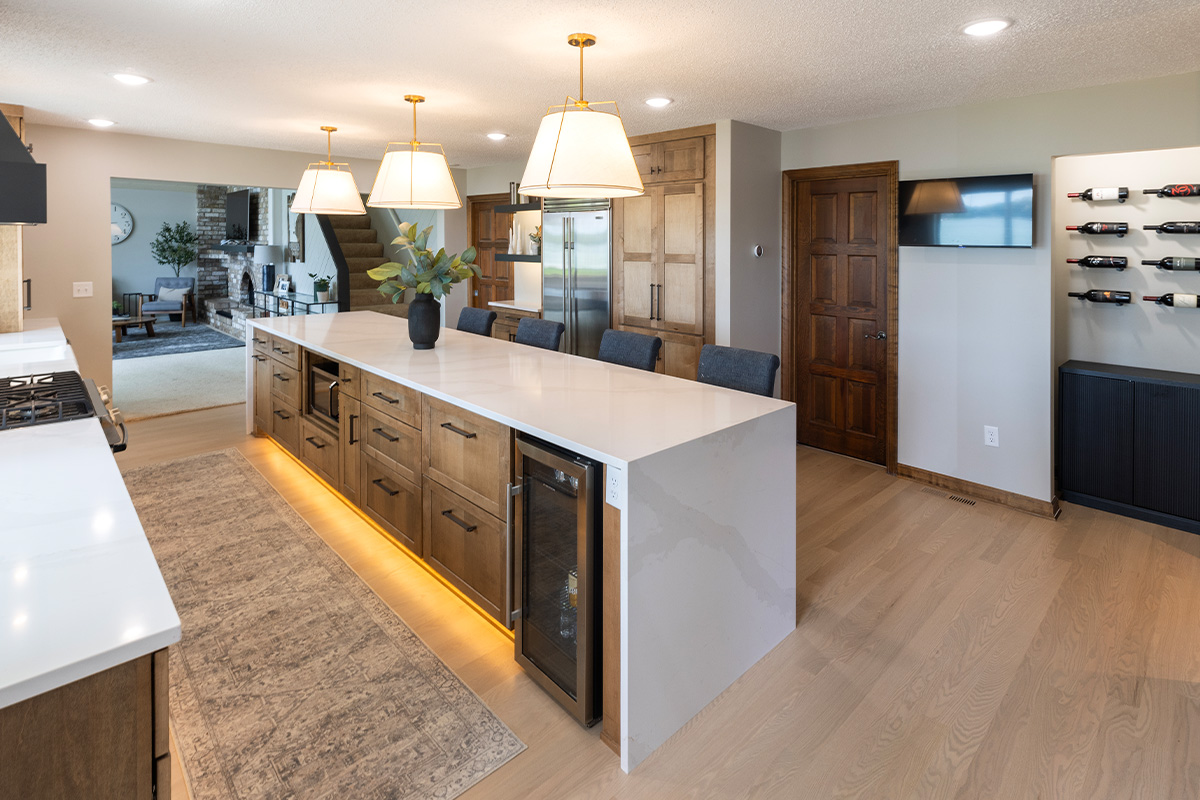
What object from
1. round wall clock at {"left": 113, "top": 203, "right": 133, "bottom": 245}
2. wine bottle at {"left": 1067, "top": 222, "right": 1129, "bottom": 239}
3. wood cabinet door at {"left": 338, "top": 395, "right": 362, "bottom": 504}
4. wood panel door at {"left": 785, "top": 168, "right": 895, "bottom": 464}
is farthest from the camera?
→ round wall clock at {"left": 113, "top": 203, "right": 133, "bottom": 245}

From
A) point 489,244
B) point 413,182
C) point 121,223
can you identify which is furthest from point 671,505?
point 121,223

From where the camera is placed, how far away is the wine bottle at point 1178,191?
3.53m

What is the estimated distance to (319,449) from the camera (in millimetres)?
4008

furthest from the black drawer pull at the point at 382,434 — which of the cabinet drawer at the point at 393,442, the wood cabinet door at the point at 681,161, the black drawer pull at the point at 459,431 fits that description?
the wood cabinet door at the point at 681,161

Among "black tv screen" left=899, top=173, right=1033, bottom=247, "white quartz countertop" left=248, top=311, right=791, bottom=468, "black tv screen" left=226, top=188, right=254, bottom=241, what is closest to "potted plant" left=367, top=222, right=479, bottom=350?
"white quartz countertop" left=248, top=311, right=791, bottom=468

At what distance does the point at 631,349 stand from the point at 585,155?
128 cm

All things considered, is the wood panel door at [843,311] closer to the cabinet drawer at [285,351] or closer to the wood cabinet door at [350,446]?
the wood cabinet door at [350,446]

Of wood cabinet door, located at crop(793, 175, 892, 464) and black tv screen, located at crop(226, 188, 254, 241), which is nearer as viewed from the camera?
wood cabinet door, located at crop(793, 175, 892, 464)

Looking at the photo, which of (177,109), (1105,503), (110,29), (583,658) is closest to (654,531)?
(583,658)

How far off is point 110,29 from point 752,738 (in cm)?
360

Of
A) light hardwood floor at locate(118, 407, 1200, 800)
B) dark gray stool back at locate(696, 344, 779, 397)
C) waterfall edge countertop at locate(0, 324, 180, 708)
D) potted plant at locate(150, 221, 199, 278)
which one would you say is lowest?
light hardwood floor at locate(118, 407, 1200, 800)

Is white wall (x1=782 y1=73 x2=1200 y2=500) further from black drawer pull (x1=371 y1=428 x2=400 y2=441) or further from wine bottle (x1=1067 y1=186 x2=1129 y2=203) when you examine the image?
black drawer pull (x1=371 y1=428 x2=400 y2=441)

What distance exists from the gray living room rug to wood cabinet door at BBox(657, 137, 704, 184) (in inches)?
132

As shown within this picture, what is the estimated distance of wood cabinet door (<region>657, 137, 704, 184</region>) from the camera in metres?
4.71
